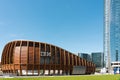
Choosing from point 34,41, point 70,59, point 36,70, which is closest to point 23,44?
point 34,41

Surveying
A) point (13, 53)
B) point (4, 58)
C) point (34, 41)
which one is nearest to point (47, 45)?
point (34, 41)

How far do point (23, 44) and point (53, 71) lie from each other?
1525 centimetres

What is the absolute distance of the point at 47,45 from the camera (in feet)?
321

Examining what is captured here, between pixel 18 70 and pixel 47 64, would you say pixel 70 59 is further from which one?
pixel 18 70

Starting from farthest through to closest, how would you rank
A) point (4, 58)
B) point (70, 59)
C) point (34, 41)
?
point (4, 58) < point (70, 59) < point (34, 41)

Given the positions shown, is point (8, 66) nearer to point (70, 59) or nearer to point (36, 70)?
point (36, 70)

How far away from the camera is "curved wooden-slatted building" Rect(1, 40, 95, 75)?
312 feet

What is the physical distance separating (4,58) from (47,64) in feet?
71.6

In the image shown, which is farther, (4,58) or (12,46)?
(4,58)

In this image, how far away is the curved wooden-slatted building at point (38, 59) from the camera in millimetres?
95062

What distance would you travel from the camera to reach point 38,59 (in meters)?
95.7

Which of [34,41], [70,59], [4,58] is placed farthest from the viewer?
[4,58]

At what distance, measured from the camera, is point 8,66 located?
101500 millimetres

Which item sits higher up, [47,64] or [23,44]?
[23,44]
